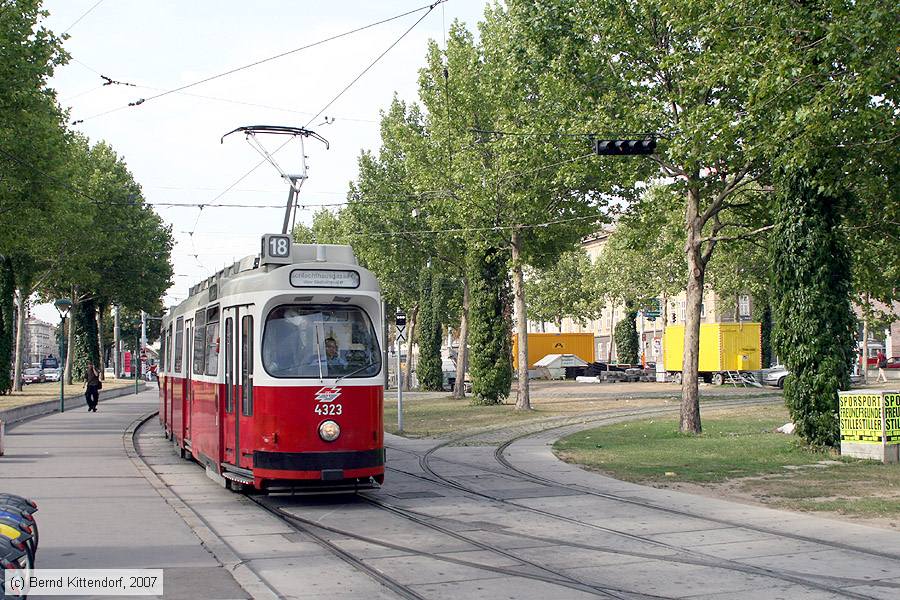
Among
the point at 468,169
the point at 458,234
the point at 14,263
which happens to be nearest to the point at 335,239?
the point at 14,263

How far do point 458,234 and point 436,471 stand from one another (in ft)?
70.4

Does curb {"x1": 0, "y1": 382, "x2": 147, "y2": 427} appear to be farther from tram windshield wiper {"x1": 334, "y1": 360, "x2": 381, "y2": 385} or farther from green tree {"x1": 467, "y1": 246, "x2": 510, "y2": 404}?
tram windshield wiper {"x1": 334, "y1": 360, "x2": 381, "y2": 385}

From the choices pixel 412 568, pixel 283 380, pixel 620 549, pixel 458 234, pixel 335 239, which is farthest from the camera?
pixel 335 239

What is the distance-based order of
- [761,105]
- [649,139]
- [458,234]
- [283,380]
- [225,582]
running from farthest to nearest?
1. [458,234]
2. [649,139]
3. [761,105]
4. [283,380]
5. [225,582]

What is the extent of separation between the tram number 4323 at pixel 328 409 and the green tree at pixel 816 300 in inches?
401

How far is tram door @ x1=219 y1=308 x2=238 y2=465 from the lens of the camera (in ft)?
46.1

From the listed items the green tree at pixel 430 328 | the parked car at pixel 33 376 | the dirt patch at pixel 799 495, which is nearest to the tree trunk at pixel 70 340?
the parked car at pixel 33 376

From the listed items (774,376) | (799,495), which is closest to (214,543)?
(799,495)

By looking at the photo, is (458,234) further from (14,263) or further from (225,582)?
(225,582)

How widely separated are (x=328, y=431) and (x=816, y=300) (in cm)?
1047

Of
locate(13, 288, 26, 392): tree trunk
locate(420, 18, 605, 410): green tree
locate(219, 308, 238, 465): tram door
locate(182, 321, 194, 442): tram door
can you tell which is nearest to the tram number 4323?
locate(219, 308, 238, 465): tram door

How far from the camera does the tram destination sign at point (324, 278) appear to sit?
13.4m

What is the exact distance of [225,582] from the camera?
8719 mm

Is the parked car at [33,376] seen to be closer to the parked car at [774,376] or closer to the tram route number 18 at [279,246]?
the parked car at [774,376]
